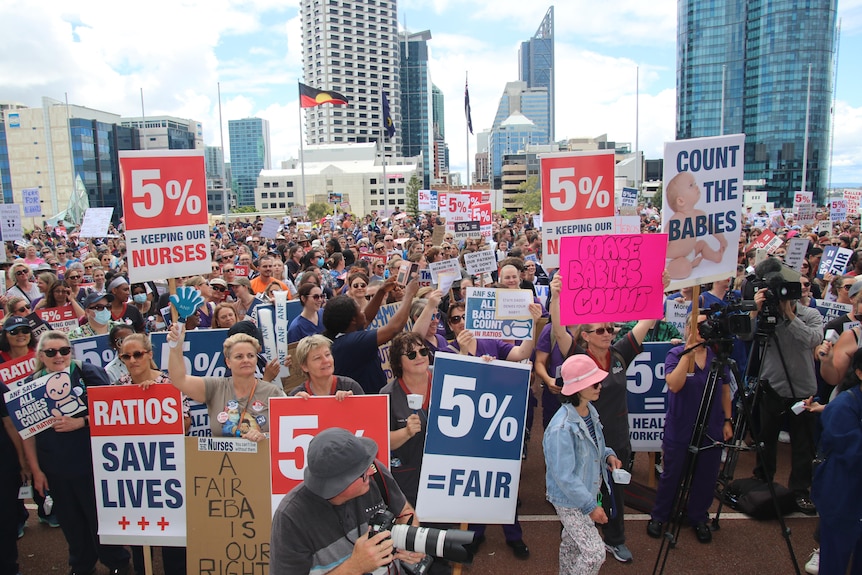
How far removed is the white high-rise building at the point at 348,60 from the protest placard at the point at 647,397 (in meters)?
168

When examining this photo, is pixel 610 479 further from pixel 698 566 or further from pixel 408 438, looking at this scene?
pixel 408 438

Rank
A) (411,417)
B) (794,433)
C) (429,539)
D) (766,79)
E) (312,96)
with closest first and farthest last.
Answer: (429,539), (411,417), (794,433), (312,96), (766,79)

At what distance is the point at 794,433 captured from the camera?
5.95 meters

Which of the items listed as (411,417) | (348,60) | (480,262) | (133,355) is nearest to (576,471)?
(411,417)

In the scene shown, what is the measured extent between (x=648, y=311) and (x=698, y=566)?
2022 mm

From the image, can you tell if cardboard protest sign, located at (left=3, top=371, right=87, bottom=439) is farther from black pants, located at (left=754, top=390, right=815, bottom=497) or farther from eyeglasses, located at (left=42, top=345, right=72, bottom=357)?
black pants, located at (left=754, top=390, right=815, bottom=497)

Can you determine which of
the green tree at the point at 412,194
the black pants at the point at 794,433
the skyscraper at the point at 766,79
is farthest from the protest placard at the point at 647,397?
the skyscraper at the point at 766,79

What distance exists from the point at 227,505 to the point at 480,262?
6293 millimetres

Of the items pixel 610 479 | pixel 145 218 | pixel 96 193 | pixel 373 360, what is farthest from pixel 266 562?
pixel 96 193

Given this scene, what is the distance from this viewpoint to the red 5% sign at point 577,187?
658cm

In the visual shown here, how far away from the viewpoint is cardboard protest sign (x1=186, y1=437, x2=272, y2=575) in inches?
166

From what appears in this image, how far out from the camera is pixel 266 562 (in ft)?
13.8

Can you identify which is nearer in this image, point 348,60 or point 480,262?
point 480,262

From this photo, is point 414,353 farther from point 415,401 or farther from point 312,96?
point 312,96
